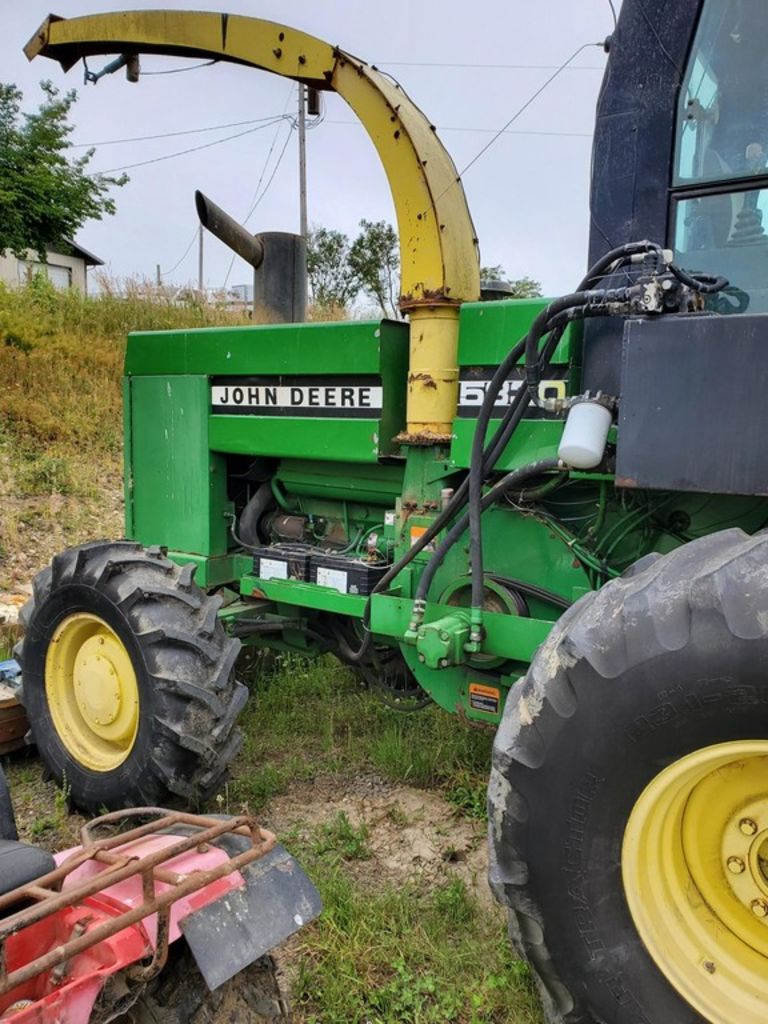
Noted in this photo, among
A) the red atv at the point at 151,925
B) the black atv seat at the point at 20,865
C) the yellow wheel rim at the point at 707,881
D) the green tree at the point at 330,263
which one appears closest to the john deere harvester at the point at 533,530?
the yellow wheel rim at the point at 707,881

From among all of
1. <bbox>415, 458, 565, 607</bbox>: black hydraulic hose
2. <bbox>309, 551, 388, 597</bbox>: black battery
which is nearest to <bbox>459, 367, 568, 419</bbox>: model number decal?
<bbox>415, 458, 565, 607</bbox>: black hydraulic hose

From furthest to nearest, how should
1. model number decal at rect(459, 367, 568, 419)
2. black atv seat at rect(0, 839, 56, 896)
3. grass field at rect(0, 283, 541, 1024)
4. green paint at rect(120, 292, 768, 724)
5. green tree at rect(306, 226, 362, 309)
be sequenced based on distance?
green tree at rect(306, 226, 362, 309) < model number decal at rect(459, 367, 568, 419) < green paint at rect(120, 292, 768, 724) < grass field at rect(0, 283, 541, 1024) < black atv seat at rect(0, 839, 56, 896)

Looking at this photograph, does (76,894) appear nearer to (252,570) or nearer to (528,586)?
(528,586)

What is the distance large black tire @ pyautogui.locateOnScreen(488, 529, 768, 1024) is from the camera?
5.17ft

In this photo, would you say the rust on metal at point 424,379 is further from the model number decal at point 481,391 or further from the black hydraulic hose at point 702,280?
the black hydraulic hose at point 702,280

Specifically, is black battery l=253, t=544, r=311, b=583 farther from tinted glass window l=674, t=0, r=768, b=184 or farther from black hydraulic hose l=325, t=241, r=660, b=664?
tinted glass window l=674, t=0, r=768, b=184

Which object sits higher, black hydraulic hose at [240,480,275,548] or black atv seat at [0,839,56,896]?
black hydraulic hose at [240,480,275,548]

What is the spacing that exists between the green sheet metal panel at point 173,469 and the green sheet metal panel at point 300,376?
85 mm

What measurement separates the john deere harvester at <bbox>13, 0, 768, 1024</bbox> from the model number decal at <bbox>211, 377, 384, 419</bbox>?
0.01 meters

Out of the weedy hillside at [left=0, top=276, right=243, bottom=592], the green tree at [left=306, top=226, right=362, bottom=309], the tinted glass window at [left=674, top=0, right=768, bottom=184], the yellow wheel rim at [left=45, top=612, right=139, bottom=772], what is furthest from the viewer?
the green tree at [left=306, top=226, right=362, bottom=309]

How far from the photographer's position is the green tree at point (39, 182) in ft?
34.6

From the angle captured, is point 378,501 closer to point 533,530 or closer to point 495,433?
point 533,530

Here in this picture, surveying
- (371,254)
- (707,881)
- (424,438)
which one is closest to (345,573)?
(424,438)

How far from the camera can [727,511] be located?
7.61 feet
